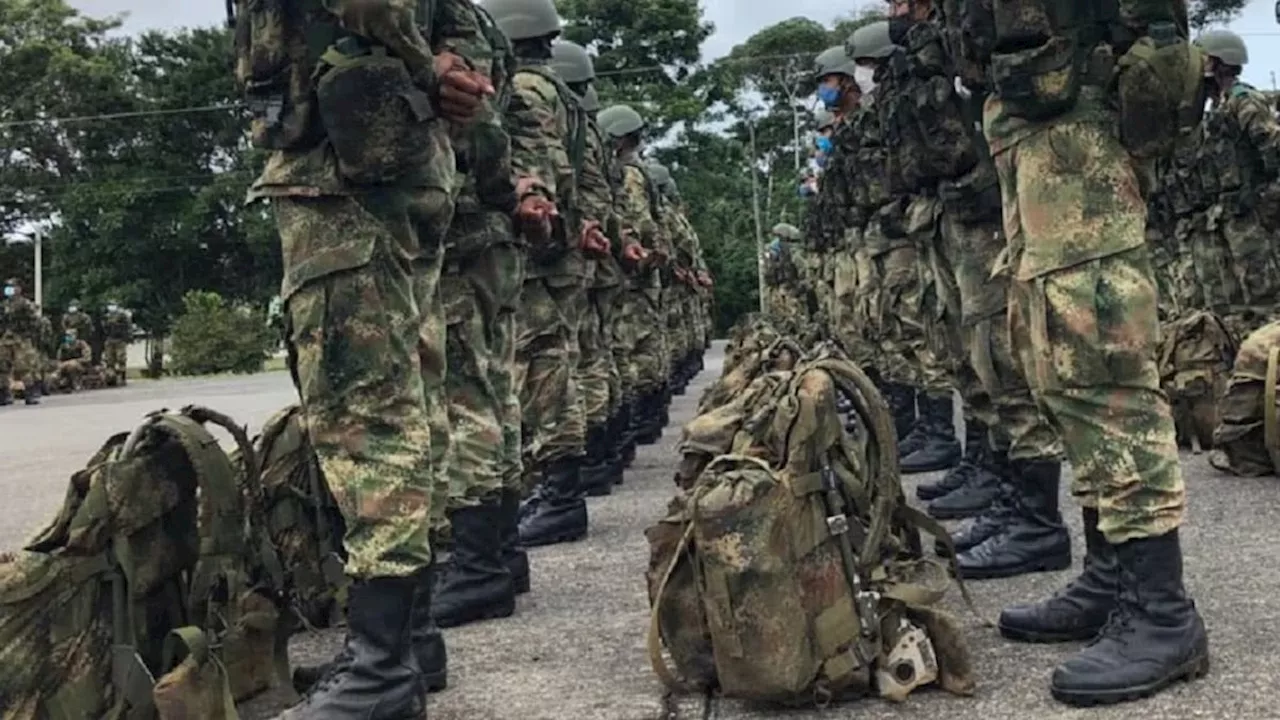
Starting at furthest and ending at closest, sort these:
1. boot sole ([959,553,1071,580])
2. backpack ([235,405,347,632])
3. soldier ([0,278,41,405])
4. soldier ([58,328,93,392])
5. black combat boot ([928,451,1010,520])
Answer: soldier ([58,328,93,392]), soldier ([0,278,41,405]), black combat boot ([928,451,1010,520]), boot sole ([959,553,1071,580]), backpack ([235,405,347,632])

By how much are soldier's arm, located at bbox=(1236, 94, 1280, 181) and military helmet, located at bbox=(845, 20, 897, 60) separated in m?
3.46

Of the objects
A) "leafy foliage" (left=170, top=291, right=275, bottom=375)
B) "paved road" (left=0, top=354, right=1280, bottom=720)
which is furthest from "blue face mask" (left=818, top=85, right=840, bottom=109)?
"leafy foliage" (left=170, top=291, right=275, bottom=375)

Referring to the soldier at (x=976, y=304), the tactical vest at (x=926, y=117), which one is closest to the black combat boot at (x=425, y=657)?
the soldier at (x=976, y=304)

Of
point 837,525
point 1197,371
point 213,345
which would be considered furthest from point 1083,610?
point 213,345

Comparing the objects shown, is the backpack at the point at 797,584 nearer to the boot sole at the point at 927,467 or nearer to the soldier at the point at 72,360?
the boot sole at the point at 927,467

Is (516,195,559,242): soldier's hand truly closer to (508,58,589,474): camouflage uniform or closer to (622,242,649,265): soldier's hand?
(508,58,589,474): camouflage uniform

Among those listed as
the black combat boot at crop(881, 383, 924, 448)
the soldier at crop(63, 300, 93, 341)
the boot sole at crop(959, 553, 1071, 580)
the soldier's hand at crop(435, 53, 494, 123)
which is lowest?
the boot sole at crop(959, 553, 1071, 580)

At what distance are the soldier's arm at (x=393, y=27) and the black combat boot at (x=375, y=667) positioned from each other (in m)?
1.08

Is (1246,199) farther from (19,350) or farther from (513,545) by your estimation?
(19,350)

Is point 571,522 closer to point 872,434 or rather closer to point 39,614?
point 872,434

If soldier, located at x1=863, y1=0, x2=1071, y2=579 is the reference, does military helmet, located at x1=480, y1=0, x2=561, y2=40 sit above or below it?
above

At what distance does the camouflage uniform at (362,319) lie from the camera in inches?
113

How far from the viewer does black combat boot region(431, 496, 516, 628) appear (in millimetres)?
4086

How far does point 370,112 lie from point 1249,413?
15.0ft
